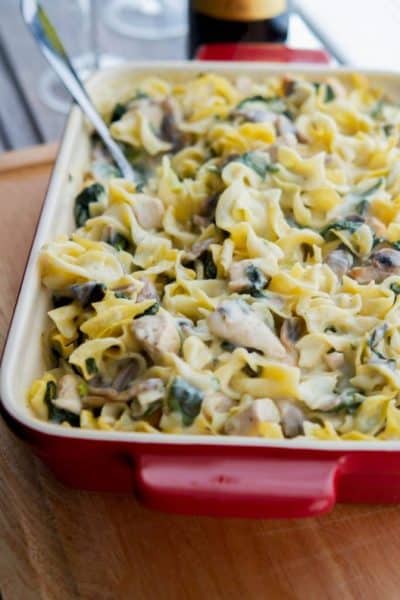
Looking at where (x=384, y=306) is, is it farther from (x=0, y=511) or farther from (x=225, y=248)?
(x=0, y=511)

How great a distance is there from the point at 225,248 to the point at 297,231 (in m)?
0.14

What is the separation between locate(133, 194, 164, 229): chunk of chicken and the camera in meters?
1.70

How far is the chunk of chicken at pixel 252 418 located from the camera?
1.26m

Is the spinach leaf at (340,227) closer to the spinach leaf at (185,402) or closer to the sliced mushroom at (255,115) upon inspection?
the sliced mushroom at (255,115)

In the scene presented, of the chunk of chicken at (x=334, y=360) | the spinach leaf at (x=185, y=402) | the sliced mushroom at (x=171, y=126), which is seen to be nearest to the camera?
the spinach leaf at (x=185, y=402)

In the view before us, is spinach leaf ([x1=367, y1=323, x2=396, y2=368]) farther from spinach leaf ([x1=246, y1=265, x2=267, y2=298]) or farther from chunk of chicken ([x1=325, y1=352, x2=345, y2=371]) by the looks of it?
spinach leaf ([x1=246, y1=265, x2=267, y2=298])

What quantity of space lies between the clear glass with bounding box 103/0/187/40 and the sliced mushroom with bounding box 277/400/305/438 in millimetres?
2119

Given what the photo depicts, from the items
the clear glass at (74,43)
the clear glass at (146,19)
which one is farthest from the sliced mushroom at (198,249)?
the clear glass at (146,19)

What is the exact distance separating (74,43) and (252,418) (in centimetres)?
226

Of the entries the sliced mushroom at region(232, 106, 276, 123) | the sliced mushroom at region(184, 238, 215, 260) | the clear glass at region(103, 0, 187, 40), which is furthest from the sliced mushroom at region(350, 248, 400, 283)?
the clear glass at region(103, 0, 187, 40)

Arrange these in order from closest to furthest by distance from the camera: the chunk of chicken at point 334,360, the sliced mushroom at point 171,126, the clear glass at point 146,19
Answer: the chunk of chicken at point 334,360 → the sliced mushroom at point 171,126 → the clear glass at point 146,19

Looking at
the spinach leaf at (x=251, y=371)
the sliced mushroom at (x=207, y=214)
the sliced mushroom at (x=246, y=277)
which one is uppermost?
the sliced mushroom at (x=246, y=277)

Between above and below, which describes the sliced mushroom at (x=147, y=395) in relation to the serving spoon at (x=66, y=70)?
below

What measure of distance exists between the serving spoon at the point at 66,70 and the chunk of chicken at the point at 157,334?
0.50 metres
